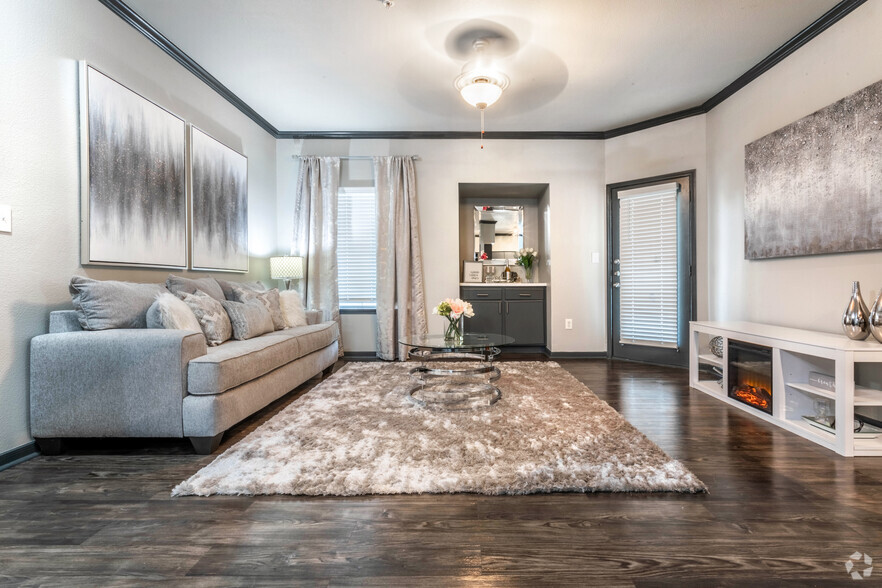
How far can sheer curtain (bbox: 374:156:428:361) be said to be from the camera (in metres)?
4.67

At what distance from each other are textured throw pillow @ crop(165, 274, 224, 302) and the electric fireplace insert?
3.85 meters

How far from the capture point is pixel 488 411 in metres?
2.61

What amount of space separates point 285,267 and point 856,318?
4590 millimetres

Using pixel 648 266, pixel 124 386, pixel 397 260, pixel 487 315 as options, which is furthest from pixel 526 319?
pixel 124 386

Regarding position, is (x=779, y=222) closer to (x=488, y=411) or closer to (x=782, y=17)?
(x=782, y=17)

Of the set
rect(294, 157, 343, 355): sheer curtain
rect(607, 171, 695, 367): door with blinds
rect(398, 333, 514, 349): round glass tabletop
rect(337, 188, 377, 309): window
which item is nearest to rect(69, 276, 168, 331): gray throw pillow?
rect(398, 333, 514, 349): round glass tabletop

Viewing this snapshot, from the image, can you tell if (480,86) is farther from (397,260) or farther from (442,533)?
(442,533)

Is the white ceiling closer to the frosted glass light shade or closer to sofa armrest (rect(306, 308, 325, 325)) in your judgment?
the frosted glass light shade

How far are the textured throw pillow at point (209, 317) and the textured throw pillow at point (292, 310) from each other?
0.92 m

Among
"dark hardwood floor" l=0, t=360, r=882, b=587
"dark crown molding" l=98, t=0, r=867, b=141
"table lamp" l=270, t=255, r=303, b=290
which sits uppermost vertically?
"dark crown molding" l=98, t=0, r=867, b=141

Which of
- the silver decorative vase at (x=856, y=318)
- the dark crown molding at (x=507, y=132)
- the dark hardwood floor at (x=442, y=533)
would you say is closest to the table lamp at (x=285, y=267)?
the dark crown molding at (x=507, y=132)

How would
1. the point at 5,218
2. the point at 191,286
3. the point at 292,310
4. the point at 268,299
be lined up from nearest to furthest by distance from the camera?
the point at 5,218, the point at 191,286, the point at 268,299, the point at 292,310

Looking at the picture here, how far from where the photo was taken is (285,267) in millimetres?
4301

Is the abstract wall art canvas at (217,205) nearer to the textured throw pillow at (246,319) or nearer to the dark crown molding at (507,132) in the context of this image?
the dark crown molding at (507,132)
